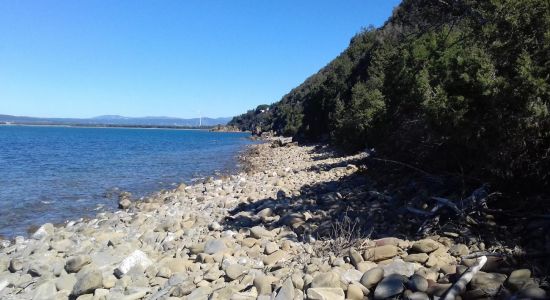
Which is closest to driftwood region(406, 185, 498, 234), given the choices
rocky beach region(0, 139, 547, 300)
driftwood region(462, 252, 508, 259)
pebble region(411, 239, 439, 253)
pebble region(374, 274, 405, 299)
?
rocky beach region(0, 139, 547, 300)

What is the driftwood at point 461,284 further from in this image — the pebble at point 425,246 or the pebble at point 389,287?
the pebble at point 425,246

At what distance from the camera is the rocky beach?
17.2 ft

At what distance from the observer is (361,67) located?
40.0m

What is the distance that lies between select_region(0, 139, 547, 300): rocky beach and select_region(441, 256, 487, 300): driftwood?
12 millimetres

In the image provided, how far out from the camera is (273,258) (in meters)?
6.98

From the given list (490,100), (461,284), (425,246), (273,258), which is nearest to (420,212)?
(425,246)

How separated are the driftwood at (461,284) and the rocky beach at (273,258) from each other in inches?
0.5

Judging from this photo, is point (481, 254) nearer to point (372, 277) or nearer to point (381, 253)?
point (381, 253)

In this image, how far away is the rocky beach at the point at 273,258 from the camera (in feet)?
17.2

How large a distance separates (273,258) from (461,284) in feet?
10.1

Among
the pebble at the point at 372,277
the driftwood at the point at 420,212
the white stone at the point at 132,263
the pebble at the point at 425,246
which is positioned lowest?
the white stone at the point at 132,263

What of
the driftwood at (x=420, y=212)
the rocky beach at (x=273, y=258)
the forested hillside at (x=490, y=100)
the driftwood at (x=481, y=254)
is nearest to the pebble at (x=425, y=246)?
the rocky beach at (x=273, y=258)

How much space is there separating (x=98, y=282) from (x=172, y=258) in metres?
1.43

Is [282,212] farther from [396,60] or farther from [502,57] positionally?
[396,60]
